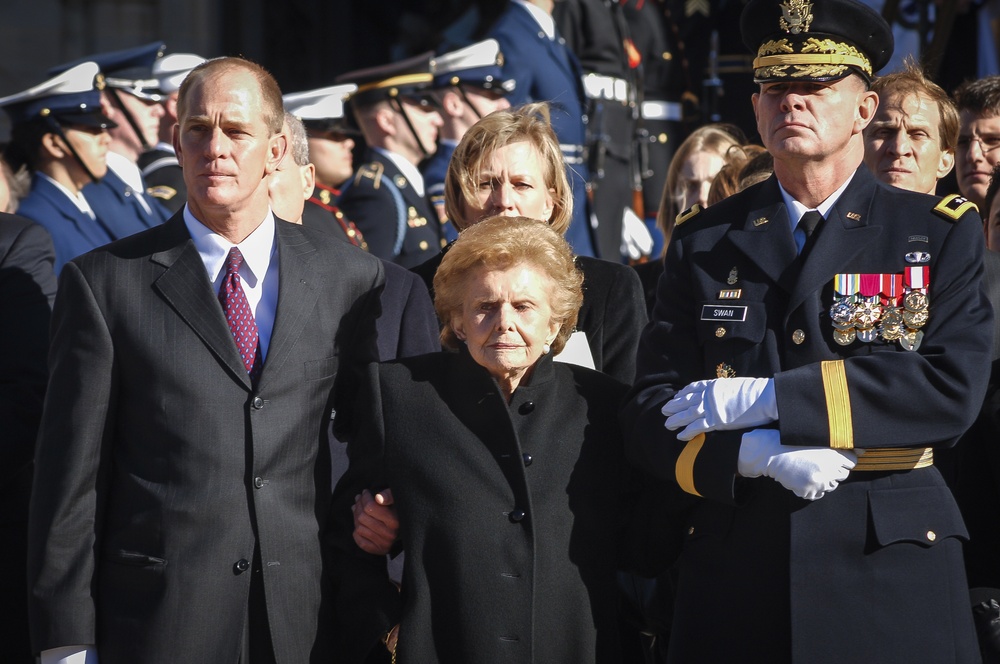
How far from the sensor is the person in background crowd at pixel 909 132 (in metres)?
4.21

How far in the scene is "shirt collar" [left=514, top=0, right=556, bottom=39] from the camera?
775cm

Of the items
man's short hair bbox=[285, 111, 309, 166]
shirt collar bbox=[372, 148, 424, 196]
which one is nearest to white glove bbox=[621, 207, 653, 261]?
shirt collar bbox=[372, 148, 424, 196]

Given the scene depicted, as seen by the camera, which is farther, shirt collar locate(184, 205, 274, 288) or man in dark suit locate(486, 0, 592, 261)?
man in dark suit locate(486, 0, 592, 261)

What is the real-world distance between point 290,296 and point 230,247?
0.20m

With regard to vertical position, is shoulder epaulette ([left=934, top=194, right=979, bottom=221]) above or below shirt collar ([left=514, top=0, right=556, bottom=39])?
below

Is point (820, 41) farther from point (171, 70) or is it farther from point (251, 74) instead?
point (171, 70)

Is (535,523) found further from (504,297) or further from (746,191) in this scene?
(746,191)

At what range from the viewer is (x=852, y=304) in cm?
302

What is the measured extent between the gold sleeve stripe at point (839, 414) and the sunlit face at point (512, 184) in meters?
1.28

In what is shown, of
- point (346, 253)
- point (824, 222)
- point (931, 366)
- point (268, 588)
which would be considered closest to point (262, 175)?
point (346, 253)

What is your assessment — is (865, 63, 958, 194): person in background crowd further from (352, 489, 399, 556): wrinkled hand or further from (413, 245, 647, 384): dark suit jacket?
(352, 489, 399, 556): wrinkled hand

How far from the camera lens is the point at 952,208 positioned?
3072 millimetres

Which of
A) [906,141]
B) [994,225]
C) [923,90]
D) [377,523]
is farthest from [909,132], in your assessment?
[377,523]

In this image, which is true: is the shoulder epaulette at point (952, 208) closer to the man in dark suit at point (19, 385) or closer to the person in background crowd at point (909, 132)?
the person in background crowd at point (909, 132)
